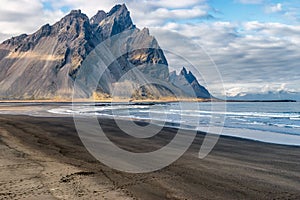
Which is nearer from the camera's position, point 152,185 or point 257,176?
point 152,185

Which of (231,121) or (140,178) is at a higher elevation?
(140,178)

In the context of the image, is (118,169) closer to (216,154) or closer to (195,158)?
(195,158)

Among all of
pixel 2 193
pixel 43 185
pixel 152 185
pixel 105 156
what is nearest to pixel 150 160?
pixel 105 156

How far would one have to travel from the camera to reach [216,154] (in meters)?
17.0

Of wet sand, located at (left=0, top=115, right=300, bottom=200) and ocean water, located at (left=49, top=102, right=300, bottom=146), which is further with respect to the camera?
ocean water, located at (left=49, top=102, right=300, bottom=146)

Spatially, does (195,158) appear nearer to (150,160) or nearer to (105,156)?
(150,160)

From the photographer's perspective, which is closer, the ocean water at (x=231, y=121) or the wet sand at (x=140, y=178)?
the wet sand at (x=140, y=178)

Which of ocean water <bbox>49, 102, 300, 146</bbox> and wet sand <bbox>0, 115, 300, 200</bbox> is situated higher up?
wet sand <bbox>0, 115, 300, 200</bbox>

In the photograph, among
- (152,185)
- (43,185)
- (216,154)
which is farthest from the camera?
(216,154)

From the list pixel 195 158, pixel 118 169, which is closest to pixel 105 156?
pixel 118 169

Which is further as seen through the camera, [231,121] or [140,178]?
[231,121]

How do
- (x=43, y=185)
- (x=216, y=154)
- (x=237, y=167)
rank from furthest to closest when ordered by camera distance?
(x=216, y=154) → (x=237, y=167) → (x=43, y=185)

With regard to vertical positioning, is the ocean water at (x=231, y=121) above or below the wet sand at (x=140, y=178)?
below

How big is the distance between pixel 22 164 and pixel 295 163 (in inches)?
436
